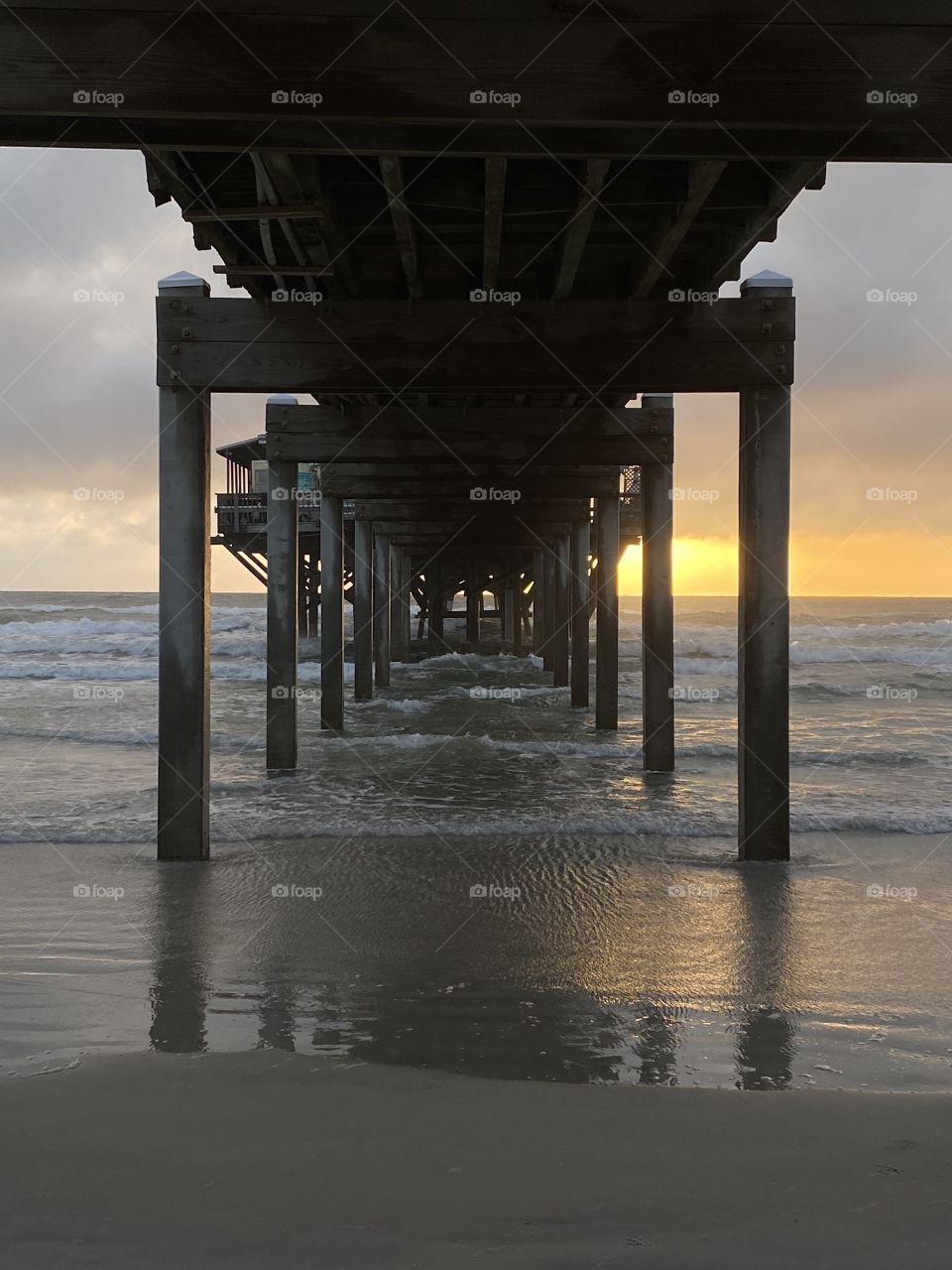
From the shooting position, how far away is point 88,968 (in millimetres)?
3969

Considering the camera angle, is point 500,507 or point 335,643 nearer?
point 335,643

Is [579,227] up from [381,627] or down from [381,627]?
up

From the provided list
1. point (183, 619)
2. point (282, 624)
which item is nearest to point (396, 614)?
point (282, 624)

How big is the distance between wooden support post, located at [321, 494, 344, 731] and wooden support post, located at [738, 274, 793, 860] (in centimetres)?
661

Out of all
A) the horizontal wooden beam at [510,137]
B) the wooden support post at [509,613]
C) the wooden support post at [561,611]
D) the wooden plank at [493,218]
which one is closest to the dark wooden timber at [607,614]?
the wooden support post at [561,611]

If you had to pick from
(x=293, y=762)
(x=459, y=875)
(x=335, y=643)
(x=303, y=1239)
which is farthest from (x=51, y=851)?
(x=335, y=643)

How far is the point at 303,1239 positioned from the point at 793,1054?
1672mm

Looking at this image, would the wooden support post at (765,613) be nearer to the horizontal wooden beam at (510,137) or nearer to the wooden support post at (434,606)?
the horizontal wooden beam at (510,137)

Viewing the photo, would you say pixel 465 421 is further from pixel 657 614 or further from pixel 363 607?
pixel 363 607

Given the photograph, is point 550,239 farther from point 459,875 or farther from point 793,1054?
point 793,1054

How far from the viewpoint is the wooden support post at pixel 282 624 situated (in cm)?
938

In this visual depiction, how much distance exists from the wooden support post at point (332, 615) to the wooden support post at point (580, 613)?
3715 mm

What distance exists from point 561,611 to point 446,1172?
15.3 metres

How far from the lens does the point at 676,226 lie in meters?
4.89
